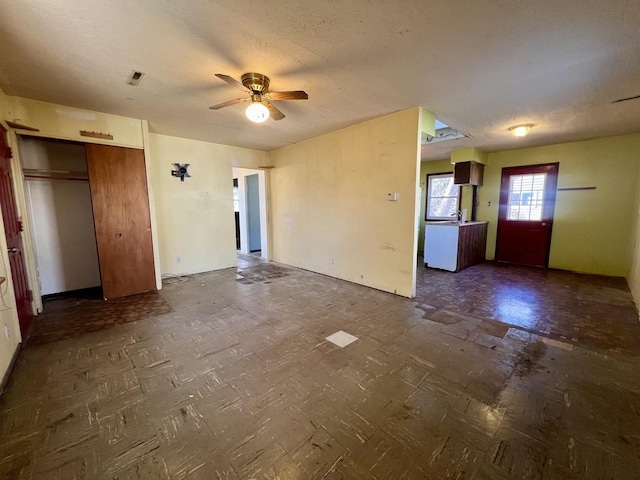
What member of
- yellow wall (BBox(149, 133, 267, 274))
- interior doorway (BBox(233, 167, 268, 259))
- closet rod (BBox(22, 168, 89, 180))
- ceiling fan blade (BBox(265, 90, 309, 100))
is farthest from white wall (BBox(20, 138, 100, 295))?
interior doorway (BBox(233, 167, 268, 259))

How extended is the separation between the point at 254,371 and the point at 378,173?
308 centimetres

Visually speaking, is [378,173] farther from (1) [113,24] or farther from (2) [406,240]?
(1) [113,24]

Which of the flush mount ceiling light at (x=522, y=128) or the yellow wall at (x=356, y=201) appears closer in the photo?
the yellow wall at (x=356, y=201)

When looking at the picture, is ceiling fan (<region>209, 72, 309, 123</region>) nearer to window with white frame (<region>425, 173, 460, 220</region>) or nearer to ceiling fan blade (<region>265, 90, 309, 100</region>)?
ceiling fan blade (<region>265, 90, 309, 100</region>)

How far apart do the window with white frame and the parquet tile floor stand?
353 centimetres

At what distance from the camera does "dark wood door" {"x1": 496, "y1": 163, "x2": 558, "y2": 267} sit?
529 centimetres

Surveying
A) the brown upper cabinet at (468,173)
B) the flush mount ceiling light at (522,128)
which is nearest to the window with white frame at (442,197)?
the brown upper cabinet at (468,173)

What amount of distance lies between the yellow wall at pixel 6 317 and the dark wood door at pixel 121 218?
1.33 m

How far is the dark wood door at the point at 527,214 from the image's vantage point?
529 cm

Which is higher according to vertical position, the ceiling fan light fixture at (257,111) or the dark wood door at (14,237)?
the ceiling fan light fixture at (257,111)

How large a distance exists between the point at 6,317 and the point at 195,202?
10.4 ft

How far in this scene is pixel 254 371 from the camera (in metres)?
2.07

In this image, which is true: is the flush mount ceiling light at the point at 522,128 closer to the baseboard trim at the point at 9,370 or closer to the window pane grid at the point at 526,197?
the window pane grid at the point at 526,197

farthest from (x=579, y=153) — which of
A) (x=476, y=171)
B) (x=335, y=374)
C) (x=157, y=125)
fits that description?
(x=157, y=125)
